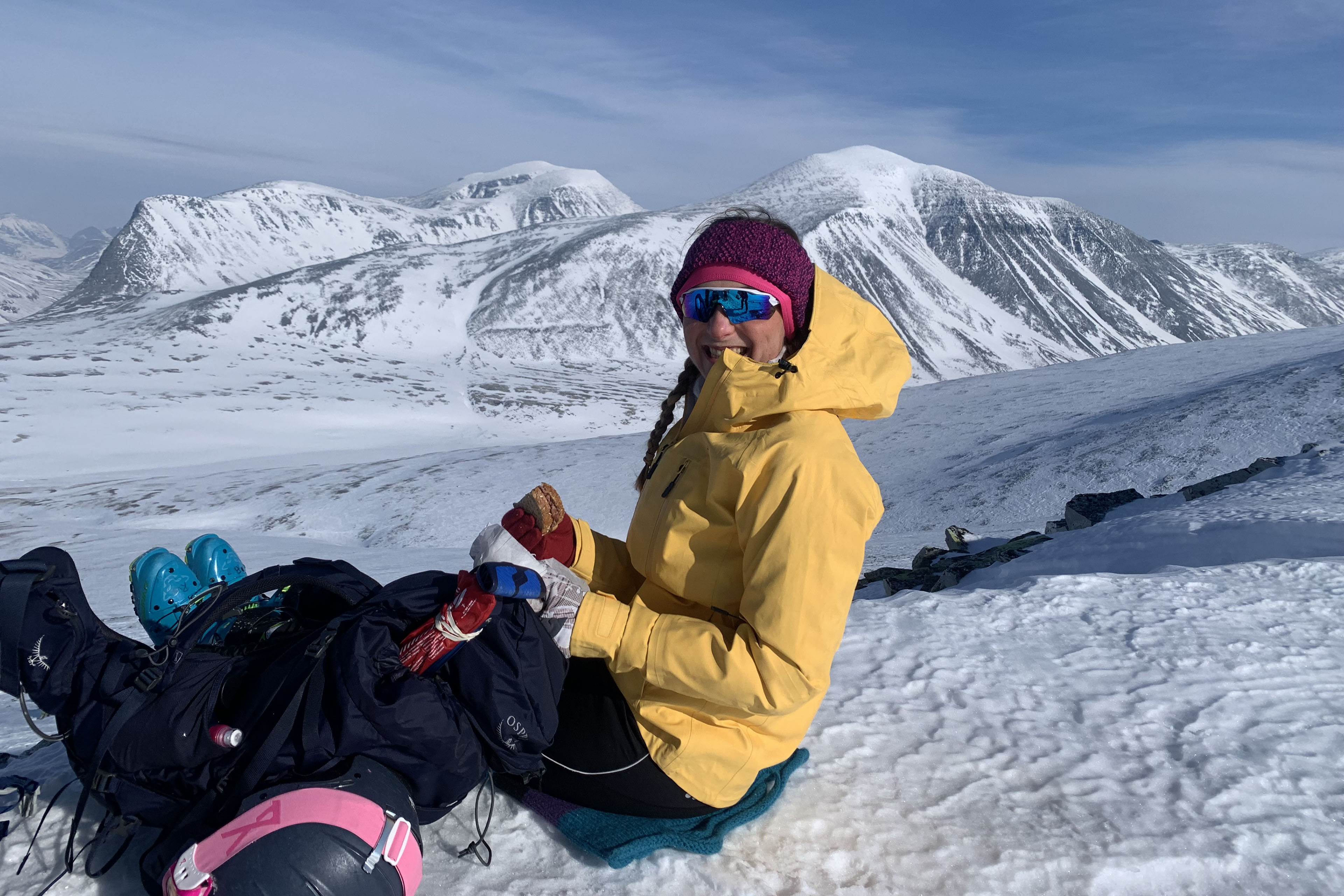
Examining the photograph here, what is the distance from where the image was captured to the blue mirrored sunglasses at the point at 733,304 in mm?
2928

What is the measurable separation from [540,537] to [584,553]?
1.23 ft

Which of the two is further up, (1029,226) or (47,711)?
(1029,226)

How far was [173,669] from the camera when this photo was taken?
8.14 feet

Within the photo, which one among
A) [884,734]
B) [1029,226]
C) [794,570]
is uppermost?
[1029,226]

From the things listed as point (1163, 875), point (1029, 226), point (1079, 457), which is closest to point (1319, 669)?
point (1163, 875)

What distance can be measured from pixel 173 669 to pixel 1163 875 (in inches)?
128

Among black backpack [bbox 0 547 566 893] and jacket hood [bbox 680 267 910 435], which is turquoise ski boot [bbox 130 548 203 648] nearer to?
black backpack [bbox 0 547 566 893]

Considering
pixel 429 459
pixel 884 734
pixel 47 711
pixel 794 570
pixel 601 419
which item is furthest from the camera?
pixel 601 419

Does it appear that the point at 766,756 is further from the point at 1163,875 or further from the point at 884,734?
the point at 1163,875

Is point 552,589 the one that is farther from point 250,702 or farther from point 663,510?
point 250,702

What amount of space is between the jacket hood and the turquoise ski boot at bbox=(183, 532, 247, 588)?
2.26m

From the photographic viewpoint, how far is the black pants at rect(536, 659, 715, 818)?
9.04 ft

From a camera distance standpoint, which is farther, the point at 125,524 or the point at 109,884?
the point at 125,524

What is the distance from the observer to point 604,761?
2.80 meters
